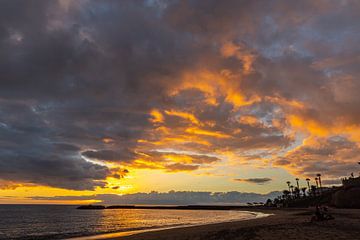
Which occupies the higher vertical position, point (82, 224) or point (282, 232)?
point (82, 224)

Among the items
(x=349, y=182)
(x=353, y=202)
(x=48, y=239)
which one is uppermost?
(x=349, y=182)

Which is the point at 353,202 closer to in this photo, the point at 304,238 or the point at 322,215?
the point at 322,215

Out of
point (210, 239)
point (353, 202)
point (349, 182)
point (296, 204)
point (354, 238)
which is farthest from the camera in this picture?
point (296, 204)

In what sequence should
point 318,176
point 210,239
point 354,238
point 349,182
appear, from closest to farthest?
point 354,238 → point 210,239 → point 349,182 → point 318,176

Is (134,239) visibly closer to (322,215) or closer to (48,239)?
(48,239)

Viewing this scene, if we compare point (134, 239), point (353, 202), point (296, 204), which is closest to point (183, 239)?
point (134, 239)

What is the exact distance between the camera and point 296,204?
140m

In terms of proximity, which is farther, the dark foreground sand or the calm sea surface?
the calm sea surface

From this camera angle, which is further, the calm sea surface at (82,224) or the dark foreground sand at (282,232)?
the calm sea surface at (82,224)

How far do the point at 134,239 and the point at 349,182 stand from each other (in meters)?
92.2

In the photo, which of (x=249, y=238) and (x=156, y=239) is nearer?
(x=249, y=238)

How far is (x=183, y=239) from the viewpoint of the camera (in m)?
30.0

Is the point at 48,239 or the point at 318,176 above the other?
the point at 318,176

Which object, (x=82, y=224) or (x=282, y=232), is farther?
(x=82, y=224)
